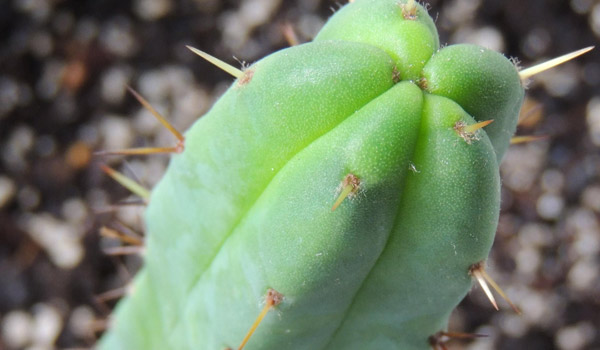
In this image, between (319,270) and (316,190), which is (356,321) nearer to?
(319,270)

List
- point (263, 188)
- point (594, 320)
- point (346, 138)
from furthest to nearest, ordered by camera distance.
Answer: point (594, 320) → point (263, 188) → point (346, 138)

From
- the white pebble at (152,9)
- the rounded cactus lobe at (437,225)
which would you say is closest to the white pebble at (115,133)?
the white pebble at (152,9)

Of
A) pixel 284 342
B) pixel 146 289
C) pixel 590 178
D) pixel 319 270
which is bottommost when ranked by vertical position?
pixel 590 178

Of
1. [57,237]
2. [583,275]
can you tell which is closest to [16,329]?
[57,237]

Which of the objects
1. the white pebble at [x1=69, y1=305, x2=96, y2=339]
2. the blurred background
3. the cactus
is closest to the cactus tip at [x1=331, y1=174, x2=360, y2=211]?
the cactus

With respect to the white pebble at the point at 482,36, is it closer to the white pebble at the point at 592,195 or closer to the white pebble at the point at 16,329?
the white pebble at the point at 592,195

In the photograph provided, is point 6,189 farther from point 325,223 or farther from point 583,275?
point 583,275

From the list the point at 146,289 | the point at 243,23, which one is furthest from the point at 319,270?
the point at 243,23
